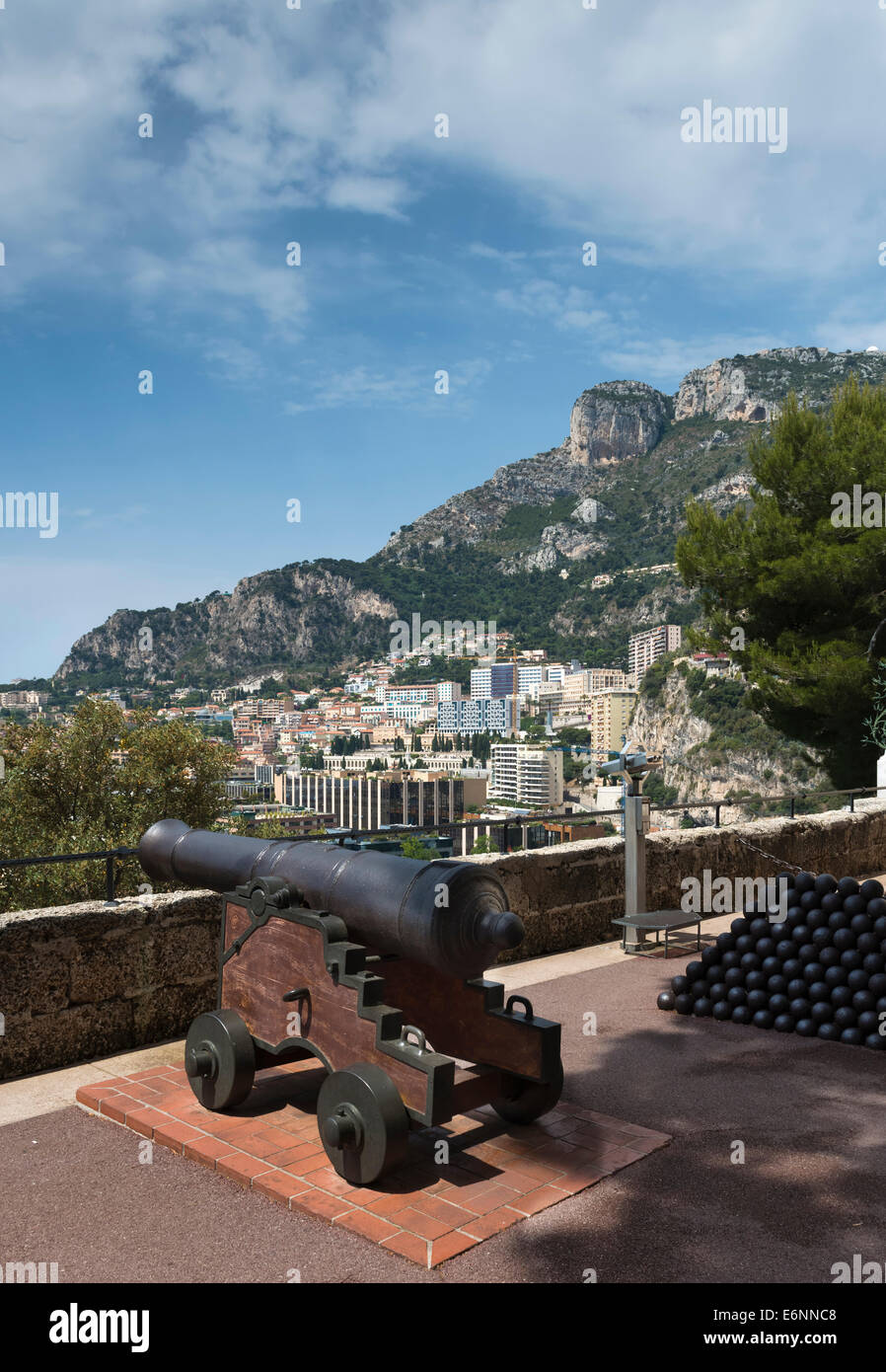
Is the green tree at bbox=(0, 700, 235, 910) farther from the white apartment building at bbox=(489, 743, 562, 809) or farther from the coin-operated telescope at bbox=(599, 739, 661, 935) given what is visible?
the white apartment building at bbox=(489, 743, 562, 809)

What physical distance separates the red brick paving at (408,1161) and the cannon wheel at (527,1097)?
68mm

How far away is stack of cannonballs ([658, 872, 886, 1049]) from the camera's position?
4.61 m

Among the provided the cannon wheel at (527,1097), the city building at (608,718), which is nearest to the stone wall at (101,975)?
the cannon wheel at (527,1097)

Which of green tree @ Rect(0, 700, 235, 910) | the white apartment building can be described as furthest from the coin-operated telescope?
the white apartment building

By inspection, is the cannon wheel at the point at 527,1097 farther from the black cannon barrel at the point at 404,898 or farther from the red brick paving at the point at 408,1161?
the black cannon barrel at the point at 404,898

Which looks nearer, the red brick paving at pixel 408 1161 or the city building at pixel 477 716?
the red brick paving at pixel 408 1161

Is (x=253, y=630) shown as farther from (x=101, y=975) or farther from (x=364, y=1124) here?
(x=364, y=1124)

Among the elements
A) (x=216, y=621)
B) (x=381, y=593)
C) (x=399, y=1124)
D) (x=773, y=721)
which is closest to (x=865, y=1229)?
(x=399, y=1124)

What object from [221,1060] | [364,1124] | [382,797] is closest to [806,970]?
[364,1124]

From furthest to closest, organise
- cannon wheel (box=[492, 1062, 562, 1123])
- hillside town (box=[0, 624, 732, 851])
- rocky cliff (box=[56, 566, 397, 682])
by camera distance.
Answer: rocky cliff (box=[56, 566, 397, 682]), hillside town (box=[0, 624, 732, 851]), cannon wheel (box=[492, 1062, 562, 1123])

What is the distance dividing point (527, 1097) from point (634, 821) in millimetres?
3244

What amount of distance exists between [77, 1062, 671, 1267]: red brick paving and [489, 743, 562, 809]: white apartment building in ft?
218

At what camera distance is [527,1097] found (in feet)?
11.2

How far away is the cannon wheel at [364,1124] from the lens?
9.61 feet
